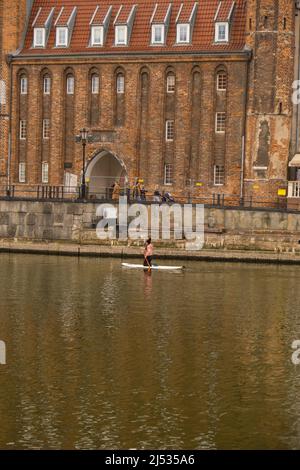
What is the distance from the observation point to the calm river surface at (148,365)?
24.2 m

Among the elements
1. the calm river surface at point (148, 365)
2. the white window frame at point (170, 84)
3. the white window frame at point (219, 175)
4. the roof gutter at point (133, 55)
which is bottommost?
the calm river surface at point (148, 365)

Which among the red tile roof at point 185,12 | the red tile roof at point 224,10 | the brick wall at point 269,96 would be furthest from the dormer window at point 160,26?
the brick wall at point 269,96

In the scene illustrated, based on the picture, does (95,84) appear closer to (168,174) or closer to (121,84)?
(121,84)

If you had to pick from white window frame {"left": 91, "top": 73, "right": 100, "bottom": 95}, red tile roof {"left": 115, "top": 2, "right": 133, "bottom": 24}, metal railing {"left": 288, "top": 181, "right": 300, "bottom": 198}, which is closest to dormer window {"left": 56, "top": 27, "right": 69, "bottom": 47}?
white window frame {"left": 91, "top": 73, "right": 100, "bottom": 95}

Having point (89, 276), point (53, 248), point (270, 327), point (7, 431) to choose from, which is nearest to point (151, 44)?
point (53, 248)

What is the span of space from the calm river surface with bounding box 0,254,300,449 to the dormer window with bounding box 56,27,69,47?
1275 inches

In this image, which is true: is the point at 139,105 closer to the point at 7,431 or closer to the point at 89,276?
the point at 89,276

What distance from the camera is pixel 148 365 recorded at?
3053 cm

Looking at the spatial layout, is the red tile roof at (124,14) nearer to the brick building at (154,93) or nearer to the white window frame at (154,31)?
the brick building at (154,93)

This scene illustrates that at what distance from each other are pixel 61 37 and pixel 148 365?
52.1m

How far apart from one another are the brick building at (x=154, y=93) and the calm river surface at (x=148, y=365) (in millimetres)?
23353

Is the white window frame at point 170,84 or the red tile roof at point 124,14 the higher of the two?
the red tile roof at point 124,14

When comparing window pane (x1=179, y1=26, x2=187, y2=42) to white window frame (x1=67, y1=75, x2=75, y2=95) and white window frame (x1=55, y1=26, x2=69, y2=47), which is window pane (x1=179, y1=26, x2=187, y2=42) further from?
white window frame (x1=55, y1=26, x2=69, y2=47)

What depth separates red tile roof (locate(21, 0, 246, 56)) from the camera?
246ft
